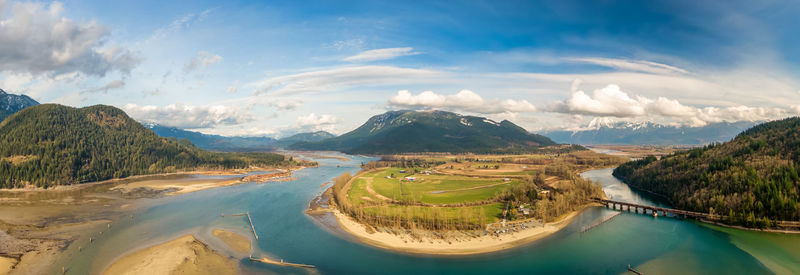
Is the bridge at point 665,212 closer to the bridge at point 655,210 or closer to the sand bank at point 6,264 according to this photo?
the bridge at point 655,210

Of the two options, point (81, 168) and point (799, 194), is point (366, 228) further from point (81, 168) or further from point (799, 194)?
point (81, 168)

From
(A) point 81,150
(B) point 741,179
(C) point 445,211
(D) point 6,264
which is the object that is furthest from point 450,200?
(A) point 81,150

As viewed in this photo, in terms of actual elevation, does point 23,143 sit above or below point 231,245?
above

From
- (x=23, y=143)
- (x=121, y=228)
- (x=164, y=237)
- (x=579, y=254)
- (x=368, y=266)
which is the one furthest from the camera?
(x=23, y=143)

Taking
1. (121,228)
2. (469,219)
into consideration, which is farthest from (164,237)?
(469,219)

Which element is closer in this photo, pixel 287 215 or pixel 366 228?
pixel 366 228

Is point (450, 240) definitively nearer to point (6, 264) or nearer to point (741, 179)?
point (6, 264)
